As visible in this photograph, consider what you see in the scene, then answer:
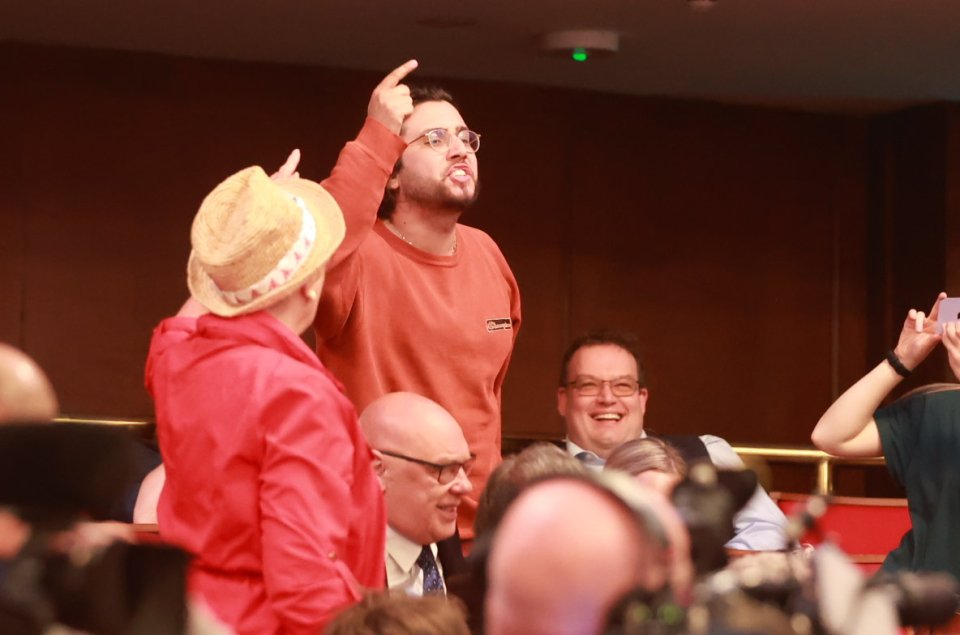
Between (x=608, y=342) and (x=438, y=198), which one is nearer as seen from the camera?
(x=438, y=198)

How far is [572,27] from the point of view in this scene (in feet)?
18.2

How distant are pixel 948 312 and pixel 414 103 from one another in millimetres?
1327

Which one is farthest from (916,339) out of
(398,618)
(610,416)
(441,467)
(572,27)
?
(572,27)

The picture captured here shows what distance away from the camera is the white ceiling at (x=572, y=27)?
5.28 m

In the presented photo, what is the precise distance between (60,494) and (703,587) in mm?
410

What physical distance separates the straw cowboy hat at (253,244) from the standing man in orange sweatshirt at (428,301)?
726mm

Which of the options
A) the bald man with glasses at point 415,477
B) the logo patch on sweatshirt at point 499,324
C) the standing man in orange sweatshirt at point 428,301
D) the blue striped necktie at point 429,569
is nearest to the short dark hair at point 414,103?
the standing man in orange sweatshirt at point 428,301

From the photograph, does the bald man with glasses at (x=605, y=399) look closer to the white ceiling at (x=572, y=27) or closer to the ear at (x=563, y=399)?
the ear at (x=563, y=399)

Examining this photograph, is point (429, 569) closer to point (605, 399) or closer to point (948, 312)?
point (605, 399)

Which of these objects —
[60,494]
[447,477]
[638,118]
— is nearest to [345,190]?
[447,477]

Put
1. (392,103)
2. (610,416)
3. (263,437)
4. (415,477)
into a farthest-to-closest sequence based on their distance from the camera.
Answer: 1. (610,416)
2. (392,103)
3. (415,477)
4. (263,437)

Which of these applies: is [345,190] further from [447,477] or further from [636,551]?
[636,551]

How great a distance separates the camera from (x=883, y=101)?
22.7 feet

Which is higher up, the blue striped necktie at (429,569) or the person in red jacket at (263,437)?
the person in red jacket at (263,437)
